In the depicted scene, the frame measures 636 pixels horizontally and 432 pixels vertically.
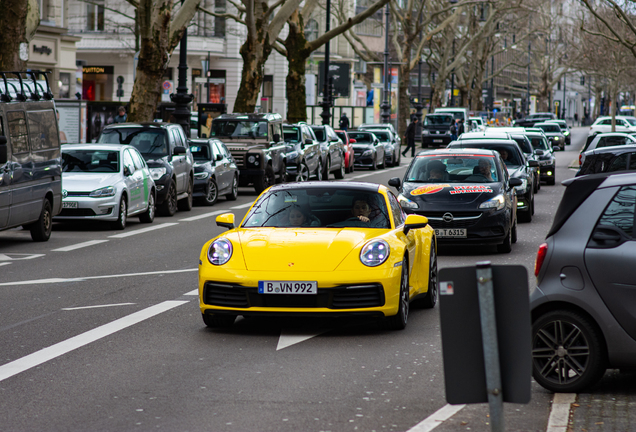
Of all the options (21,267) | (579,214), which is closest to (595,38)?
(21,267)

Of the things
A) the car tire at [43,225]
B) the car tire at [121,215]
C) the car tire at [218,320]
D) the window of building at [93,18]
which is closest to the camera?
the car tire at [218,320]

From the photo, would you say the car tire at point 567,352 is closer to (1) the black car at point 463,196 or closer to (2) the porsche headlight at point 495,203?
(1) the black car at point 463,196

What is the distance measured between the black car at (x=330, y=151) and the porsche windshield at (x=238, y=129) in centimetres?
467

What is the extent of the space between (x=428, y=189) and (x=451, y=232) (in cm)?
88

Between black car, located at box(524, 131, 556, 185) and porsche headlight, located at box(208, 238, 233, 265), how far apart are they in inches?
944

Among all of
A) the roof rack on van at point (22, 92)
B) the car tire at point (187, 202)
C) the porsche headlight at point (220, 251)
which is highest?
the roof rack on van at point (22, 92)

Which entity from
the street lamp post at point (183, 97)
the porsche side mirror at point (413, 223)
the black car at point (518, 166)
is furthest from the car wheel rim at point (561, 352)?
the street lamp post at point (183, 97)

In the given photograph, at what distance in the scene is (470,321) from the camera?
157 inches

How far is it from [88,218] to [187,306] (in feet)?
27.9

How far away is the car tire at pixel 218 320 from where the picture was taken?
890 centimetres

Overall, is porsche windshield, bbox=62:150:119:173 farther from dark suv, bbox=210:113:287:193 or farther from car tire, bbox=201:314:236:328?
car tire, bbox=201:314:236:328

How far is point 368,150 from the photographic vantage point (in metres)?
40.9

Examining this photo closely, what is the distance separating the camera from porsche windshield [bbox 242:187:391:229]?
938 centimetres

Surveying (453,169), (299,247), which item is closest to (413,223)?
(299,247)
